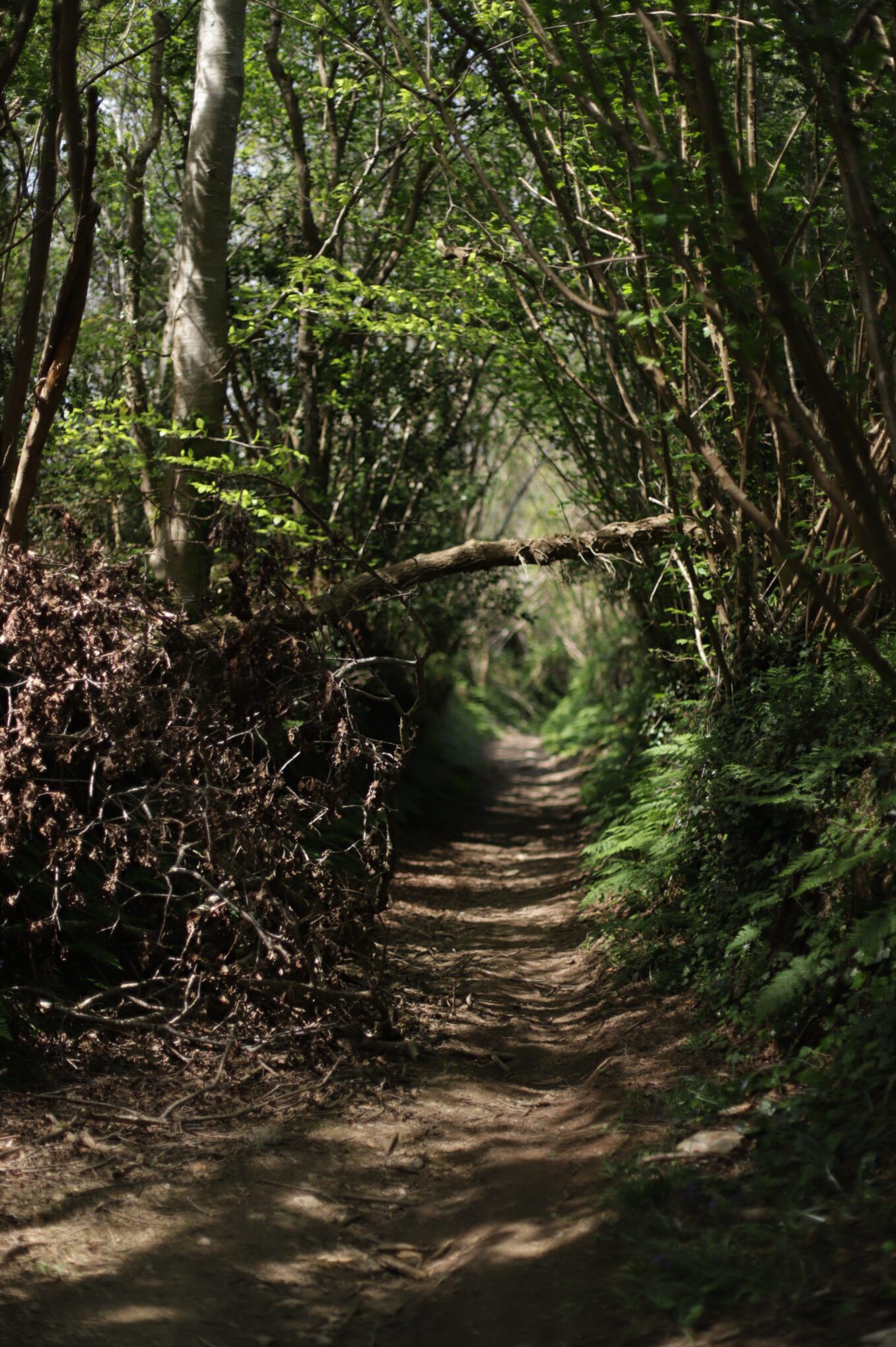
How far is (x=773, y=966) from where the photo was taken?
5.20 meters

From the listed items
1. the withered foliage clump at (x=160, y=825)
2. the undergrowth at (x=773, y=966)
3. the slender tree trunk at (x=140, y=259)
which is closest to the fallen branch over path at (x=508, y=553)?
the undergrowth at (x=773, y=966)

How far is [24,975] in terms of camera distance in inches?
214

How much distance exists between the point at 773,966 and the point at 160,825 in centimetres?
319

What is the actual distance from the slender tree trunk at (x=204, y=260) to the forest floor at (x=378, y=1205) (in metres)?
3.75

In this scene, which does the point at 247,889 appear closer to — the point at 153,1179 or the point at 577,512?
the point at 153,1179

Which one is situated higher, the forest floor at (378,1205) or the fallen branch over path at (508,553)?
the fallen branch over path at (508,553)

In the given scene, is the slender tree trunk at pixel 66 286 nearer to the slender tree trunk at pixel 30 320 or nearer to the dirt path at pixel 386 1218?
the slender tree trunk at pixel 30 320

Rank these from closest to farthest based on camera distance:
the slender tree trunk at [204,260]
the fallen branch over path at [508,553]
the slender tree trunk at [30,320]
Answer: the slender tree trunk at [30,320] → the slender tree trunk at [204,260] → the fallen branch over path at [508,553]

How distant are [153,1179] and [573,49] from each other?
611cm

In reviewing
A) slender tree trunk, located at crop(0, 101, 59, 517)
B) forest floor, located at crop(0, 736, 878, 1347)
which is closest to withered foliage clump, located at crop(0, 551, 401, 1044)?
forest floor, located at crop(0, 736, 878, 1347)

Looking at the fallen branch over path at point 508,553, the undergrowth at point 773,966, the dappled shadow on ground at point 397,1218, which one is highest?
the fallen branch over path at point 508,553

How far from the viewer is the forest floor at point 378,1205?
3.37 metres

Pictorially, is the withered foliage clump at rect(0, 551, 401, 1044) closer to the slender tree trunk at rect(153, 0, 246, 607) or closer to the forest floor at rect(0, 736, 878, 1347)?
the forest floor at rect(0, 736, 878, 1347)

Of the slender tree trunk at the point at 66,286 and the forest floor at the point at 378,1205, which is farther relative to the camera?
the slender tree trunk at the point at 66,286
